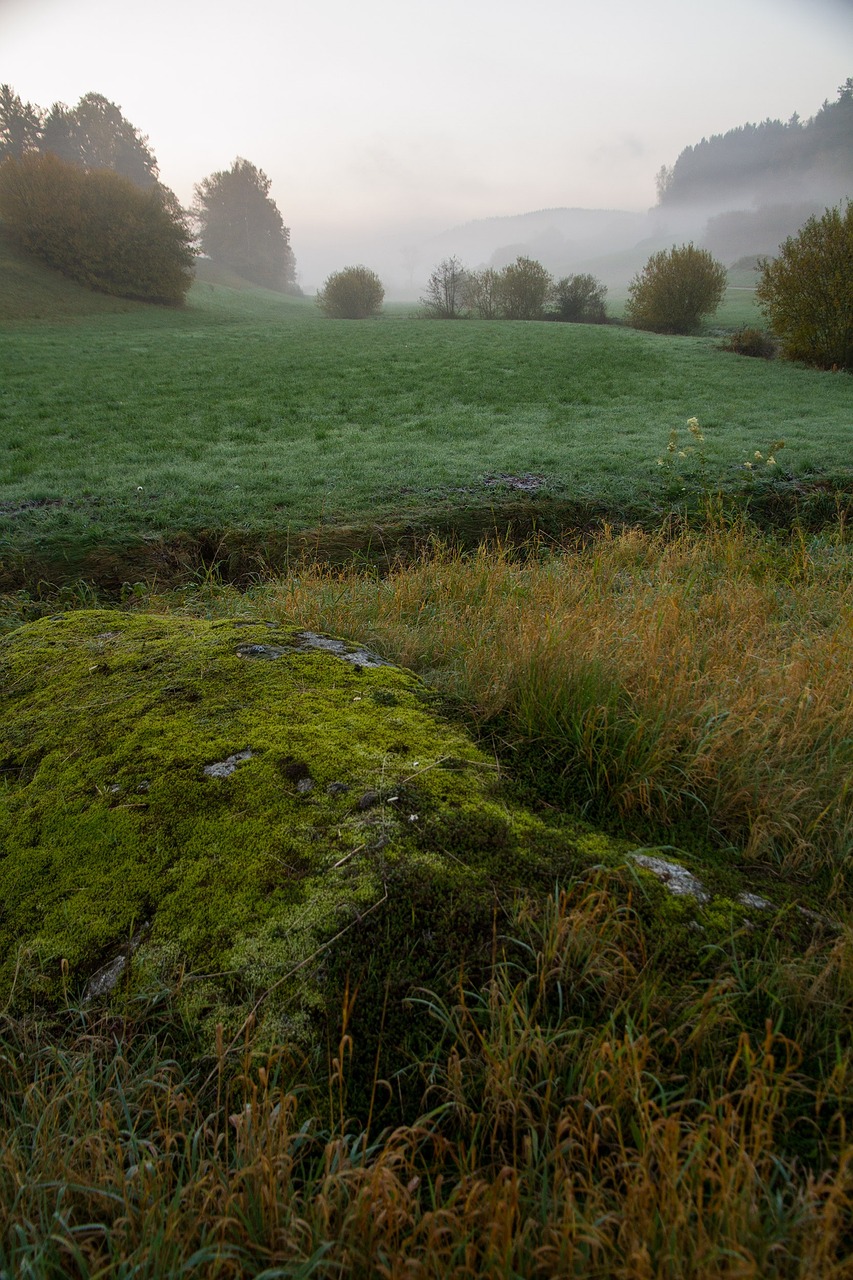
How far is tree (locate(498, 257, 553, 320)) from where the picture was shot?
39.0 meters

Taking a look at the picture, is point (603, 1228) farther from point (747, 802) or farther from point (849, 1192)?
point (747, 802)

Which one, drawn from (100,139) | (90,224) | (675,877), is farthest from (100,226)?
(675,877)

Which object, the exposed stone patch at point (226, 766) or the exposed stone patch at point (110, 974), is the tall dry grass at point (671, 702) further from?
the exposed stone patch at point (110, 974)

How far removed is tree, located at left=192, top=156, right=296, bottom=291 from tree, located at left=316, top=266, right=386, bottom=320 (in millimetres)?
33384

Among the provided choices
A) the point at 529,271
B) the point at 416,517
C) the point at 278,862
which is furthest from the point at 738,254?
the point at 278,862

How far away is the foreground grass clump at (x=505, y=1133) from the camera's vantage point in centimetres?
110

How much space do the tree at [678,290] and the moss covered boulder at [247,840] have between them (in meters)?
35.1

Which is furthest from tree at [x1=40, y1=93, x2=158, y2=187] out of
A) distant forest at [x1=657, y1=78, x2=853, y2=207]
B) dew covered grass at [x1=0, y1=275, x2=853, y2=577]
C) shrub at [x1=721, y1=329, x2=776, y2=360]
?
distant forest at [x1=657, y1=78, x2=853, y2=207]

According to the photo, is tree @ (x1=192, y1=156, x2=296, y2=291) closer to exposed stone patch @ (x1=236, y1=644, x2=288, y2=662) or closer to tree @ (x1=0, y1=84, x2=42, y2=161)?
tree @ (x1=0, y1=84, x2=42, y2=161)

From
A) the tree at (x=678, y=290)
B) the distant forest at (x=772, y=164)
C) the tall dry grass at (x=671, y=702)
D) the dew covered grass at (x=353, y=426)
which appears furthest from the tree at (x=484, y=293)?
the distant forest at (x=772, y=164)

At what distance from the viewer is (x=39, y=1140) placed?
1.38m

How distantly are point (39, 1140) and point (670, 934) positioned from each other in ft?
5.13

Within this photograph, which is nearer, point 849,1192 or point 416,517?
point 849,1192

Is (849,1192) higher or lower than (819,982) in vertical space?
lower
